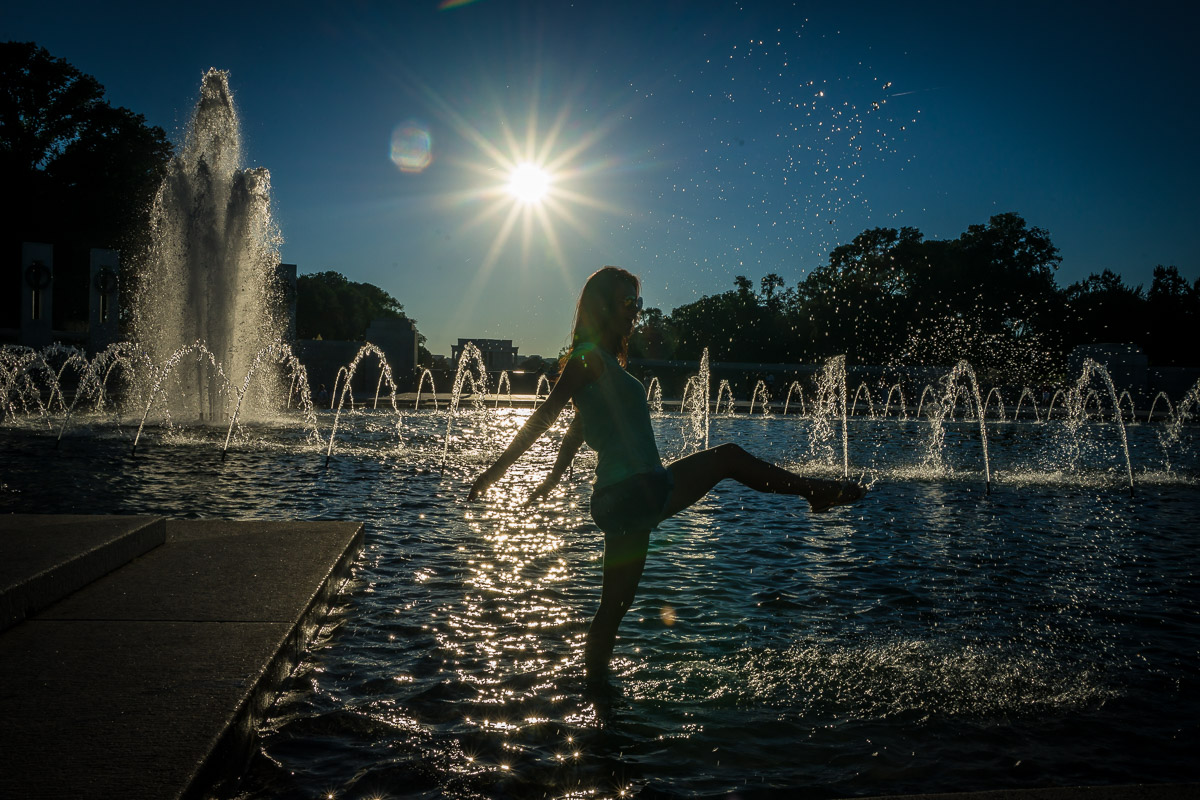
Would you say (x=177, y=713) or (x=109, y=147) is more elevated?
(x=109, y=147)

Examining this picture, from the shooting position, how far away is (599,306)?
10.8 feet

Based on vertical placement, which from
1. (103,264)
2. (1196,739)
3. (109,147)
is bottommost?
(1196,739)

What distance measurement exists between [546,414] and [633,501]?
47 cm

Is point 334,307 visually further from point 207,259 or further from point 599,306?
point 599,306

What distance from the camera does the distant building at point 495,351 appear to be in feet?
164

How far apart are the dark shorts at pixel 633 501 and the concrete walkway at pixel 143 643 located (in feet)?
4.46

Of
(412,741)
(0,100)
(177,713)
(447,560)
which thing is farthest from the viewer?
(0,100)

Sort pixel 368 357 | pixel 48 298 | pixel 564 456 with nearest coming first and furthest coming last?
1. pixel 564 456
2. pixel 48 298
3. pixel 368 357

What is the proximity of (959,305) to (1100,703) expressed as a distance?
50352 mm

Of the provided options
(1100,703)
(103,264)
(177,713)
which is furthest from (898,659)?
(103,264)

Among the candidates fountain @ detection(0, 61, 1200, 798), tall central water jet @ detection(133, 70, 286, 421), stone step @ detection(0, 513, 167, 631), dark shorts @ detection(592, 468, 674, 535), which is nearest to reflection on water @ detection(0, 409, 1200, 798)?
fountain @ detection(0, 61, 1200, 798)

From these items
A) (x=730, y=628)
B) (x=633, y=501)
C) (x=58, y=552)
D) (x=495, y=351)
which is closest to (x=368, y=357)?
(x=495, y=351)

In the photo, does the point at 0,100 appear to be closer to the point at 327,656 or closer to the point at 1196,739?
the point at 327,656

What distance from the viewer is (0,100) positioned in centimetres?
3884
